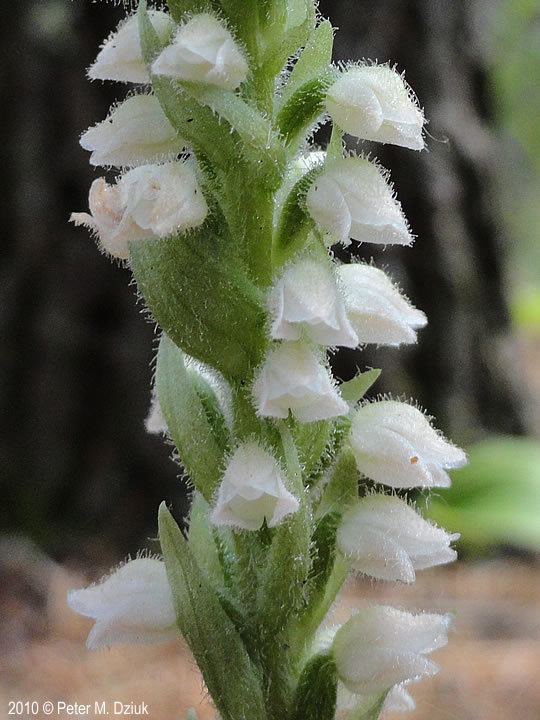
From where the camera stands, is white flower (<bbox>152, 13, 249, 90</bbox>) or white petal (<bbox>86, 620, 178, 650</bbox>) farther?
white petal (<bbox>86, 620, 178, 650</bbox>)

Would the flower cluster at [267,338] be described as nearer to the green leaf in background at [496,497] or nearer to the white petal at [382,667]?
the white petal at [382,667]

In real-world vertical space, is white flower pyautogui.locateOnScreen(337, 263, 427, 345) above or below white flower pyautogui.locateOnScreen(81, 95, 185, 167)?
below

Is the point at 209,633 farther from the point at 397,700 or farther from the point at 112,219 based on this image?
the point at 112,219

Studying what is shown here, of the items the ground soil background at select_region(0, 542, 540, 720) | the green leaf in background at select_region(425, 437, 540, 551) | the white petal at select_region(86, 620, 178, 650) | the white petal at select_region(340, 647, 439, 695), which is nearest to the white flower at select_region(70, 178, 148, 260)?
the white petal at select_region(86, 620, 178, 650)

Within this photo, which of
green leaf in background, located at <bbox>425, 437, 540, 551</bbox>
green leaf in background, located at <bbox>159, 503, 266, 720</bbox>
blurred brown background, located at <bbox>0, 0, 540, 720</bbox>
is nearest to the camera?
green leaf in background, located at <bbox>159, 503, 266, 720</bbox>

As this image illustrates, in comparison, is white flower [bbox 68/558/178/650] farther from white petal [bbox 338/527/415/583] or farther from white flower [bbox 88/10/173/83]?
white flower [bbox 88/10/173/83]

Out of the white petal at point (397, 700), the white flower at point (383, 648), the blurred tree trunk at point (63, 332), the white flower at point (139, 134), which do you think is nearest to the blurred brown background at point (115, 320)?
the blurred tree trunk at point (63, 332)

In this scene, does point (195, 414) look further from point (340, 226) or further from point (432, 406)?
point (432, 406)
